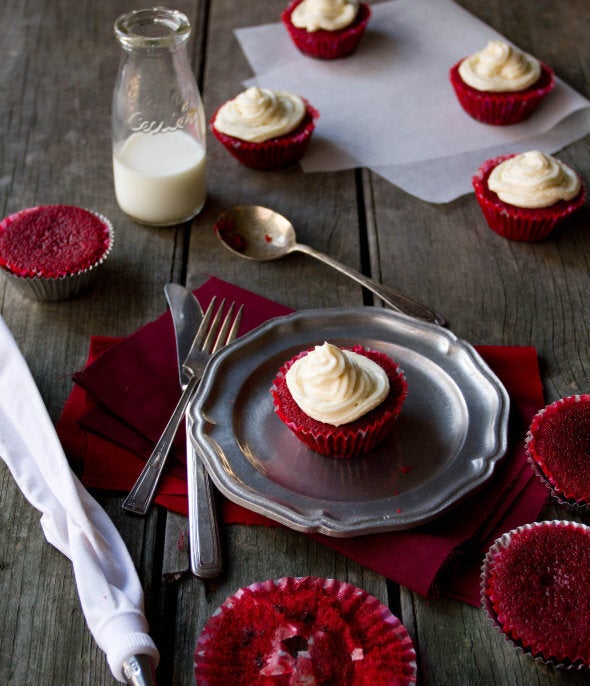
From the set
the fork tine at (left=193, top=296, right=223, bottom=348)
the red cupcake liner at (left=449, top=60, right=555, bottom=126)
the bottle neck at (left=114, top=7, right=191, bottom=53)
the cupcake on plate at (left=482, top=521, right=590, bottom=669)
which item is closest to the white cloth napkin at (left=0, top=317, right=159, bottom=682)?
the fork tine at (left=193, top=296, right=223, bottom=348)

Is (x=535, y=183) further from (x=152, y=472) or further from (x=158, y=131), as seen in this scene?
(x=152, y=472)

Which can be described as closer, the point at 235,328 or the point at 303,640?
the point at 303,640

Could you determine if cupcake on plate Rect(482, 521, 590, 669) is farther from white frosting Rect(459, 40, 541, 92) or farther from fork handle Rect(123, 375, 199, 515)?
white frosting Rect(459, 40, 541, 92)

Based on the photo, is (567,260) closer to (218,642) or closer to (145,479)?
(145,479)

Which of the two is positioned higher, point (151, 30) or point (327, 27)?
point (151, 30)

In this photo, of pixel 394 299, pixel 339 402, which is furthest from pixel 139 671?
pixel 394 299
